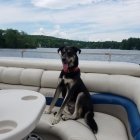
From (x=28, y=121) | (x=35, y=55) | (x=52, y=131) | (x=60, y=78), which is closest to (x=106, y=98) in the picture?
(x=60, y=78)

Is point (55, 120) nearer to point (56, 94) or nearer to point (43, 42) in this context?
point (56, 94)

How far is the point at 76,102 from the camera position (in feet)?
9.96

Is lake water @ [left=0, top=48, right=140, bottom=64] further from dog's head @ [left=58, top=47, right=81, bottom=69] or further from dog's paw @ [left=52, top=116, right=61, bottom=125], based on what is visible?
dog's paw @ [left=52, top=116, right=61, bottom=125]

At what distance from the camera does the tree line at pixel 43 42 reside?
3.85m

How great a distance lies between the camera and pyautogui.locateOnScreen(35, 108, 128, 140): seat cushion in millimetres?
2502

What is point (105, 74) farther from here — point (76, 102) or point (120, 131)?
point (120, 131)

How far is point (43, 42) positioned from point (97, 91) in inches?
81.3

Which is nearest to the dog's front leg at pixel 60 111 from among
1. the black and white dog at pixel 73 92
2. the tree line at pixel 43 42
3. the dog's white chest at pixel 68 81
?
the black and white dog at pixel 73 92

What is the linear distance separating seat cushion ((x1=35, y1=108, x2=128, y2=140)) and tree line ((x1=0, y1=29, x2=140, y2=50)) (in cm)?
110

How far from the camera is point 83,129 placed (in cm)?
261

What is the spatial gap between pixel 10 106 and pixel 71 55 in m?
1.13

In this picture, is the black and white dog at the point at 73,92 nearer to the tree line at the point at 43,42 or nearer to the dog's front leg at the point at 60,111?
the dog's front leg at the point at 60,111

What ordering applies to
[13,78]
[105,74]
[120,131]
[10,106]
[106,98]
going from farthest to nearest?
[13,78], [105,74], [106,98], [120,131], [10,106]

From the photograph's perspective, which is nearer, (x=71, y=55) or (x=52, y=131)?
(x=52, y=131)
